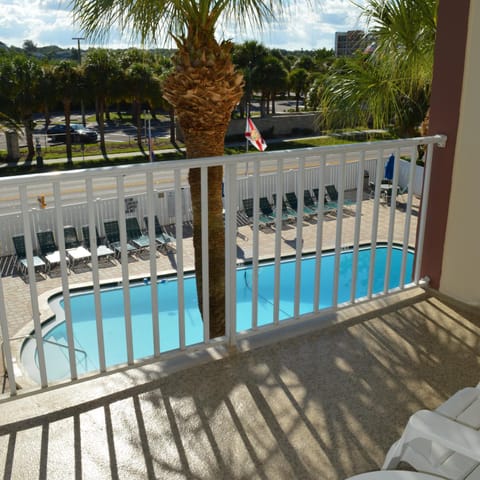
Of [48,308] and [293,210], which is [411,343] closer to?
[48,308]

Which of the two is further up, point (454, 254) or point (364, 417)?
point (454, 254)

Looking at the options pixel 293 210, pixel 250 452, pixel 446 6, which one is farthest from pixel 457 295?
pixel 293 210

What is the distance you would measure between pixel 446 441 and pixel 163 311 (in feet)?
27.5

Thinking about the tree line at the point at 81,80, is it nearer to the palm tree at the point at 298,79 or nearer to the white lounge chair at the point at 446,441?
the palm tree at the point at 298,79

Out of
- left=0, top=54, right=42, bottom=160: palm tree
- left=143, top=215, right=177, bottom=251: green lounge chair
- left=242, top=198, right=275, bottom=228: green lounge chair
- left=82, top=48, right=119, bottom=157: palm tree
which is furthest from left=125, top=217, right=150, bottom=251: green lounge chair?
left=82, top=48, right=119, bottom=157: palm tree

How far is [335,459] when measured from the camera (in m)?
1.93

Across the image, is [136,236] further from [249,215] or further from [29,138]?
[29,138]

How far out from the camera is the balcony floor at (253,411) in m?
1.90

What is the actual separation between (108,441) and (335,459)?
31.4 inches

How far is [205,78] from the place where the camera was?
6668 mm

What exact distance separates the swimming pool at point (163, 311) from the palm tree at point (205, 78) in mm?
1766

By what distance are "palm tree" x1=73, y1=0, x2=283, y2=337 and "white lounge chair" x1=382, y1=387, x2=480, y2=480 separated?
4.94m

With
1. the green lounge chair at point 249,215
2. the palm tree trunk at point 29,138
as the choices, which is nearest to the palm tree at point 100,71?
the palm tree trunk at point 29,138

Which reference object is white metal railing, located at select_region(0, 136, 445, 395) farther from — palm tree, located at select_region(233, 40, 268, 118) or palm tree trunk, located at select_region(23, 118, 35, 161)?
palm tree, located at select_region(233, 40, 268, 118)
